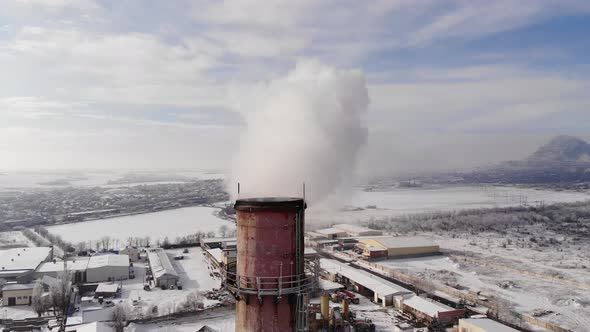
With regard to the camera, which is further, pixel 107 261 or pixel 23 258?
pixel 23 258

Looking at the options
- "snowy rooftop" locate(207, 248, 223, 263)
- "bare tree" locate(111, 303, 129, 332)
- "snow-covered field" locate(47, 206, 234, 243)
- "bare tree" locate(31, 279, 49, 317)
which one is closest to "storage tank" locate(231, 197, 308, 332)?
"bare tree" locate(111, 303, 129, 332)

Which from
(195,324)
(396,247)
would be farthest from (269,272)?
(396,247)

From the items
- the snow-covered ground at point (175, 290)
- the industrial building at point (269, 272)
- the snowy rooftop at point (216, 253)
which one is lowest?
the snow-covered ground at point (175, 290)

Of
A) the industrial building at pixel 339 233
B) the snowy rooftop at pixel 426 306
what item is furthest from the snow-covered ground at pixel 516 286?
the industrial building at pixel 339 233

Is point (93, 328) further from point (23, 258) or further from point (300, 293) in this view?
point (23, 258)

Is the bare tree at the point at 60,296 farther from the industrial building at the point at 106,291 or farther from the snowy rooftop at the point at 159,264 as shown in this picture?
the snowy rooftop at the point at 159,264

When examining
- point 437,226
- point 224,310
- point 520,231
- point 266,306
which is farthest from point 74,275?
point 520,231
